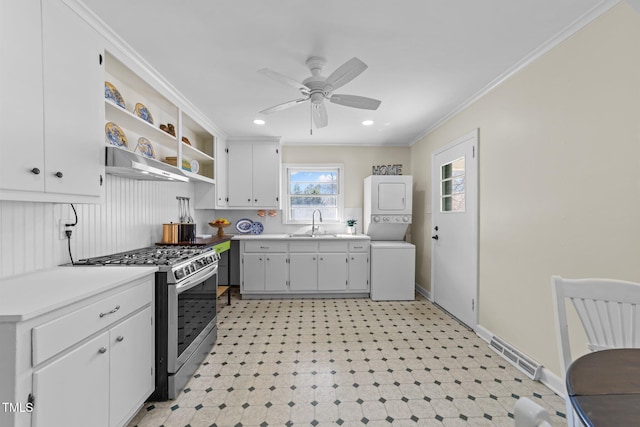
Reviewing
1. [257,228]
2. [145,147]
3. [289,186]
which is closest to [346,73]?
[145,147]

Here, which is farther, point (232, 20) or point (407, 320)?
point (407, 320)

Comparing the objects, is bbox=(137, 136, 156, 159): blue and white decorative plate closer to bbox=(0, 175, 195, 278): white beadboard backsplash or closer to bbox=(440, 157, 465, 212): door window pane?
bbox=(0, 175, 195, 278): white beadboard backsplash

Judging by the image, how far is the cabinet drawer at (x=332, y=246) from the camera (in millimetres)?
4125

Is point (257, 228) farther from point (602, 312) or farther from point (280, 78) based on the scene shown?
point (602, 312)

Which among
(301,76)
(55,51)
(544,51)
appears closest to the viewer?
(55,51)

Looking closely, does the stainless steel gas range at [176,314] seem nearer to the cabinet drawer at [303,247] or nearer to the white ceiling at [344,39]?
the white ceiling at [344,39]

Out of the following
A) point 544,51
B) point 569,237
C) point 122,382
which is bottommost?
point 122,382

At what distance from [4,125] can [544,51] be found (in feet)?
10.8

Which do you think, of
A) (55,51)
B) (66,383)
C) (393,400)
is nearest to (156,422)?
(66,383)

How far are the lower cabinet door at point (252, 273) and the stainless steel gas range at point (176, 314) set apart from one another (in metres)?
1.66

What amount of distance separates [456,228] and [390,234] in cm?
132

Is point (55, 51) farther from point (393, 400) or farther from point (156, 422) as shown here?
point (393, 400)

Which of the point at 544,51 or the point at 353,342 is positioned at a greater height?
the point at 544,51

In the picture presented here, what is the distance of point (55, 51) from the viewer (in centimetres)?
151
